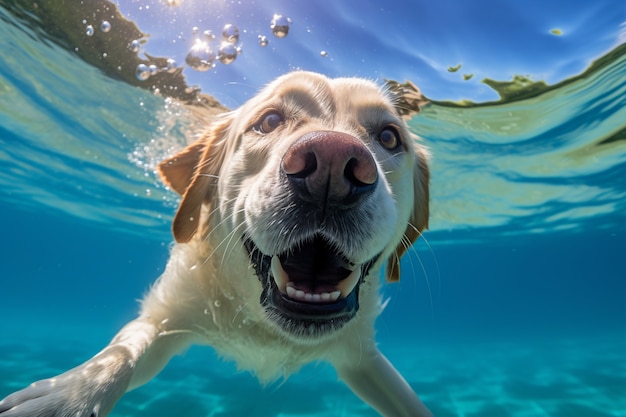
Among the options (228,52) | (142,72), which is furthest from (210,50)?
(142,72)

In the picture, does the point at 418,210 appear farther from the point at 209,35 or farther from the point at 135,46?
the point at 135,46

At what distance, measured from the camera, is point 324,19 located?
21.4 ft

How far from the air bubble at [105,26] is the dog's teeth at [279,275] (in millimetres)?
6225

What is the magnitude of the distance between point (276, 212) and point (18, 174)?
A: 21185 mm

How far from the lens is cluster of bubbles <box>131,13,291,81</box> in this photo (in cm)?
636

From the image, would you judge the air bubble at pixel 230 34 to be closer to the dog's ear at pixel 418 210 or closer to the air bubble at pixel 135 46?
the air bubble at pixel 135 46

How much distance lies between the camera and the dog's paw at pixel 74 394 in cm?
226

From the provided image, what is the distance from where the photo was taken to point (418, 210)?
4047 mm

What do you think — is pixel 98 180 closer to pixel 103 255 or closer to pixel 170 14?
pixel 170 14

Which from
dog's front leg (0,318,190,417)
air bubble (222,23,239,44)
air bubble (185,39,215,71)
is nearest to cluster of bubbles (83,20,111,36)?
air bubble (185,39,215,71)

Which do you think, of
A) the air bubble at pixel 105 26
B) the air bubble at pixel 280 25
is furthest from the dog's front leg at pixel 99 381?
the air bubble at pixel 105 26

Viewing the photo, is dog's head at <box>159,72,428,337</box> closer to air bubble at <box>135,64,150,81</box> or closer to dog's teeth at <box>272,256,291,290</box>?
dog's teeth at <box>272,256,291,290</box>

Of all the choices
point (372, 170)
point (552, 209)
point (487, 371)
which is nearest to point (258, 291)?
point (372, 170)

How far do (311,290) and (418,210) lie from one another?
1.88 meters
